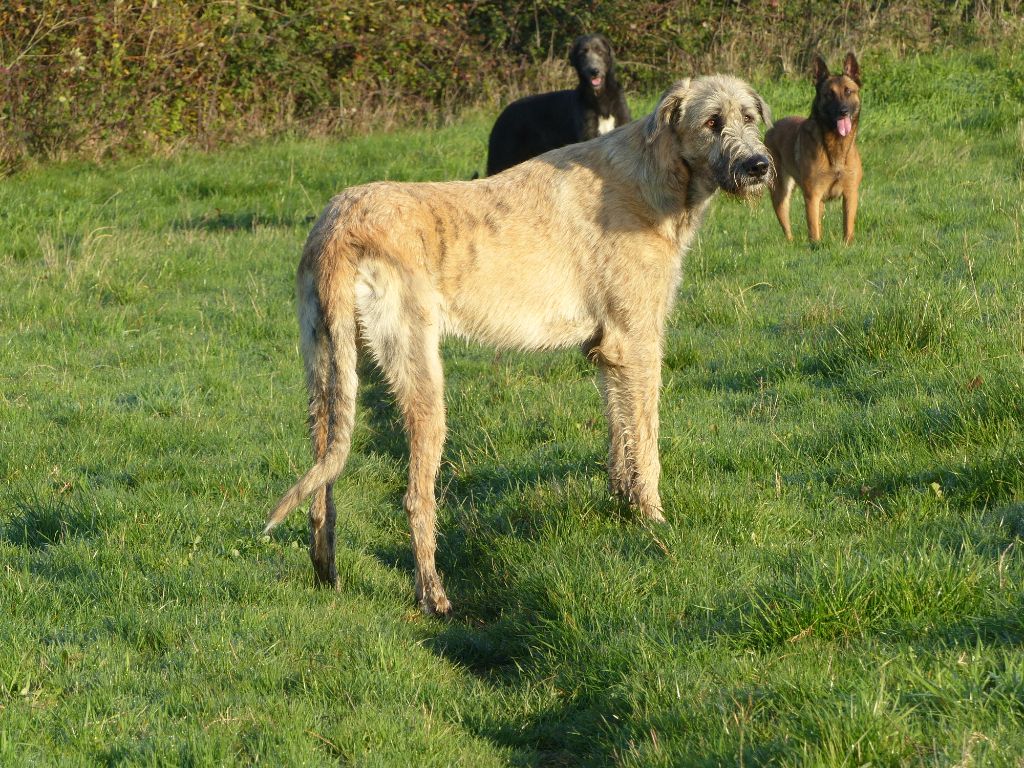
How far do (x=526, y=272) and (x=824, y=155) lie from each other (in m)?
5.59

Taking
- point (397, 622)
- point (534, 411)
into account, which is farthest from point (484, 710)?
point (534, 411)

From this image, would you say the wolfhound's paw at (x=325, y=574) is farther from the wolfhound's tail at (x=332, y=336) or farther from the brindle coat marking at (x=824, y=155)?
the brindle coat marking at (x=824, y=155)

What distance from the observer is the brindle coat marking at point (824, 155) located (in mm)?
9711

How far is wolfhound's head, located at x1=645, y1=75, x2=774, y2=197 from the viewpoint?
503 cm

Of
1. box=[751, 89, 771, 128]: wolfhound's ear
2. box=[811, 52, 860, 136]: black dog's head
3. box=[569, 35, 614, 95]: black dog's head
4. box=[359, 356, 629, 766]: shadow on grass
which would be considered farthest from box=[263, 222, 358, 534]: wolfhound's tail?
box=[569, 35, 614, 95]: black dog's head

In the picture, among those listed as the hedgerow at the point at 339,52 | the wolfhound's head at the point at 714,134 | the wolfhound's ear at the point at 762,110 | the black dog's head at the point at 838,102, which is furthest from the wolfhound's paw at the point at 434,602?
the hedgerow at the point at 339,52

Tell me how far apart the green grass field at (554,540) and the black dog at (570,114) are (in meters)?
2.58

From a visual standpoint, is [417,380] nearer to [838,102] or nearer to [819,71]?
[838,102]

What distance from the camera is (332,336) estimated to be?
4.54 metres

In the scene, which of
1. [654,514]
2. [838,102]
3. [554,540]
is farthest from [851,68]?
[554,540]

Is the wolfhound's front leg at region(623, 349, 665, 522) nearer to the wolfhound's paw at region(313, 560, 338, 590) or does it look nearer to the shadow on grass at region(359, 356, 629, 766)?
the shadow on grass at region(359, 356, 629, 766)

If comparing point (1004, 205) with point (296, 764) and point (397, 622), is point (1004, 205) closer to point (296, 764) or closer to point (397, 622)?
point (397, 622)

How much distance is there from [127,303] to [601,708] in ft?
21.4

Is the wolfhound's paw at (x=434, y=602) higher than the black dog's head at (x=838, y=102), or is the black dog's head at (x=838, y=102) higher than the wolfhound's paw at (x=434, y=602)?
the black dog's head at (x=838, y=102)
